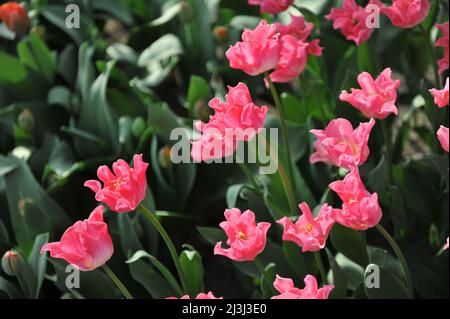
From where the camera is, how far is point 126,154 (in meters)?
1.68

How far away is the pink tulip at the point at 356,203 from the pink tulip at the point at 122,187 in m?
0.22

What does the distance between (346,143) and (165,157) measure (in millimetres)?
562

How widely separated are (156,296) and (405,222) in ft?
1.30

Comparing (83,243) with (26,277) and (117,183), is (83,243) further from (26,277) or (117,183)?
(26,277)

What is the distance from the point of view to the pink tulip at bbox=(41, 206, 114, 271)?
1.03 metres

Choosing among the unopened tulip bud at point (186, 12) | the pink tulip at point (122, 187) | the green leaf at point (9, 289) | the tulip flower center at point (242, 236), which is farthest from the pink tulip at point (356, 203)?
the unopened tulip bud at point (186, 12)

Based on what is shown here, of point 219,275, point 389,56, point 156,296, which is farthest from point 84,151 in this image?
point 389,56

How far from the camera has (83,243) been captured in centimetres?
104

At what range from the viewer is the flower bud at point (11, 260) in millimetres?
1330

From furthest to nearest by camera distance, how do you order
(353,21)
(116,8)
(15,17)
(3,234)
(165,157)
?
(116,8)
(15,17)
(165,157)
(3,234)
(353,21)

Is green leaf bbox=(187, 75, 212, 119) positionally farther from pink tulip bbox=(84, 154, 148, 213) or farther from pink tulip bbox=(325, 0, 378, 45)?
pink tulip bbox=(84, 154, 148, 213)

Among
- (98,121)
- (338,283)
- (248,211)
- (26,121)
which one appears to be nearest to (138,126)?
(98,121)

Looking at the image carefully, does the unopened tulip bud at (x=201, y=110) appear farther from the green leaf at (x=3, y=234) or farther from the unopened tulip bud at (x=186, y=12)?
the green leaf at (x=3, y=234)
